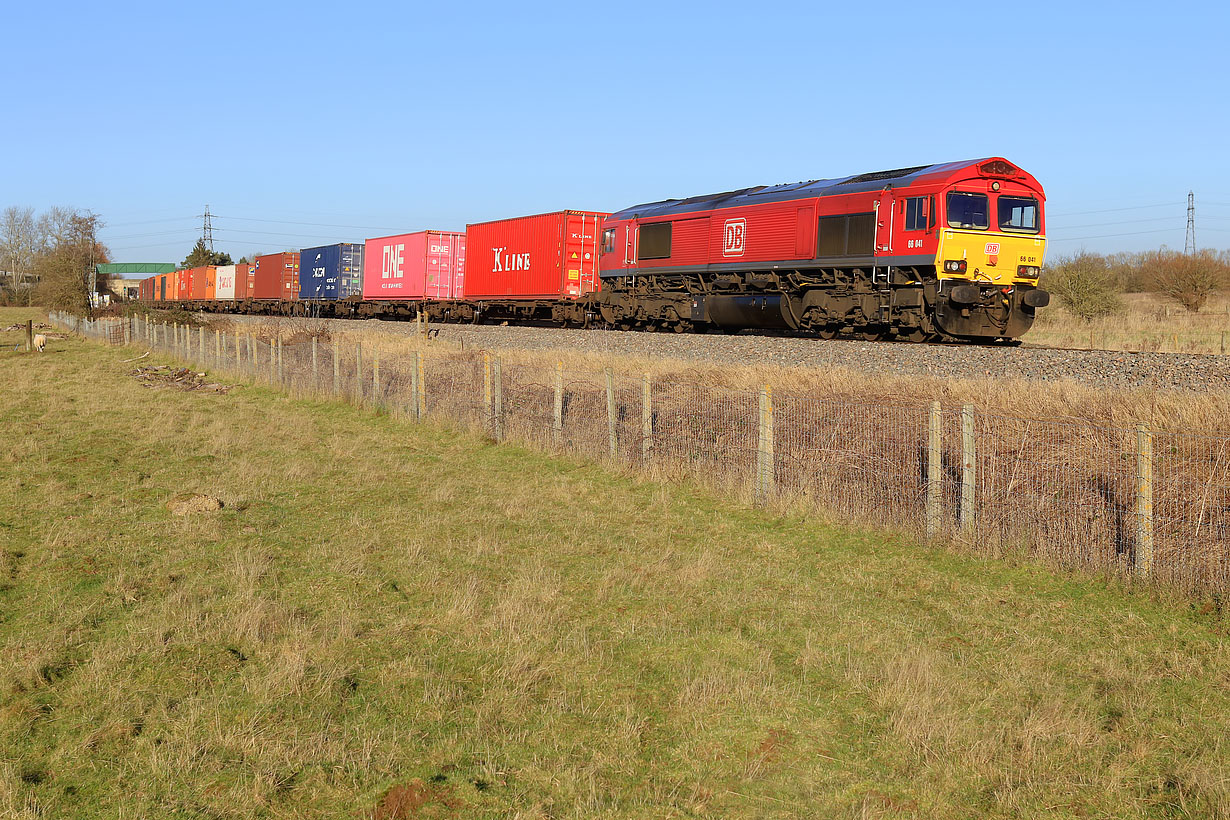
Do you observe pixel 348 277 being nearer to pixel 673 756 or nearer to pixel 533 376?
pixel 533 376

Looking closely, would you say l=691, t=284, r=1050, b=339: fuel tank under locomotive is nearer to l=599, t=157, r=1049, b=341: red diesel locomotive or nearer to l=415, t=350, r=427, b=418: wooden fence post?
l=599, t=157, r=1049, b=341: red diesel locomotive

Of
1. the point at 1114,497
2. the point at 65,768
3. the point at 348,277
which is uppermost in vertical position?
the point at 348,277

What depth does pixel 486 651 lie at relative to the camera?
22.0ft

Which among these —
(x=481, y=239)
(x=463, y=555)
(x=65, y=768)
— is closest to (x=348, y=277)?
(x=481, y=239)

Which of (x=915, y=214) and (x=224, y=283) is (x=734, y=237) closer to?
(x=915, y=214)

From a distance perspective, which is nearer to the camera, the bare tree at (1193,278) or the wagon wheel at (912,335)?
the wagon wheel at (912,335)

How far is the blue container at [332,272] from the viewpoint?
171ft

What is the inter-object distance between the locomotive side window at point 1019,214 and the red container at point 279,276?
144ft

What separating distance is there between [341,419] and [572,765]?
1498 centimetres

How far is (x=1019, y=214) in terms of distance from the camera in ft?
72.6

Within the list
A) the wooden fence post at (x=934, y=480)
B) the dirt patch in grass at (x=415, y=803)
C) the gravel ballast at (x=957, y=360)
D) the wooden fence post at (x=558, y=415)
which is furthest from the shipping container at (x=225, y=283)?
the dirt patch in grass at (x=415, y=803)

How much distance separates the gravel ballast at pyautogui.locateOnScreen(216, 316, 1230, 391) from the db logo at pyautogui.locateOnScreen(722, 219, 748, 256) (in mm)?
2949

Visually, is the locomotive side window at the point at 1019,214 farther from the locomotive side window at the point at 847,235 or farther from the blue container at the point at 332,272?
the blue container at the point at 332,272

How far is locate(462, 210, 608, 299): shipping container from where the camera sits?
116 feet
